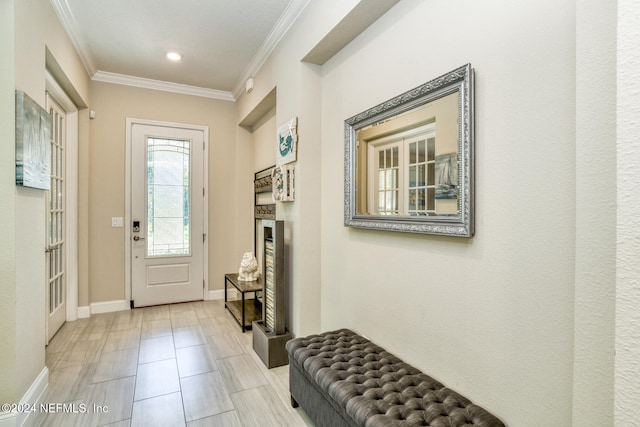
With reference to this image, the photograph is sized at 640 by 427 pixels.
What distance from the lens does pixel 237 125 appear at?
4738 mm

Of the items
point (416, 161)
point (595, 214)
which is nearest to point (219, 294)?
point (416, 161)

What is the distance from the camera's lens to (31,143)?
2041 millimetres

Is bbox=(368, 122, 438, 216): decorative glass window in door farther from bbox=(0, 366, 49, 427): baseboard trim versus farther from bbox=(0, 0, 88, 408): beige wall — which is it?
bbox=(0, 366, 49, 427): baseboard trim

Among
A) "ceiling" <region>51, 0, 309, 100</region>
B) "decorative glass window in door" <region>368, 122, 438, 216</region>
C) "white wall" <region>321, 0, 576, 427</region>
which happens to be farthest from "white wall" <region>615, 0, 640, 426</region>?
"ceiling" <region>51, 0, 309, 100</region>

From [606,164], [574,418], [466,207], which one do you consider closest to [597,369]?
[574,418]

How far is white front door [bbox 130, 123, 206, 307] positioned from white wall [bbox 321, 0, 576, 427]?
3.25 meters

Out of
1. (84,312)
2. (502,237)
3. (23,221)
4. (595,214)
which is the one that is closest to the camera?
(595,214)

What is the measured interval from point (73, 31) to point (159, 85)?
131 centimetres

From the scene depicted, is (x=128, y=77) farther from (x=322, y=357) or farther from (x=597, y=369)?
(x=597, y=369)

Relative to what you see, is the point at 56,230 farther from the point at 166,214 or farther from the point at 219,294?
the point at 219,294

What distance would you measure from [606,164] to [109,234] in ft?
15.5

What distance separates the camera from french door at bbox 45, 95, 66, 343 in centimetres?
314

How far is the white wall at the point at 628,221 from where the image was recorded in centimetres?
73

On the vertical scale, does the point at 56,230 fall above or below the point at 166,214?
below
